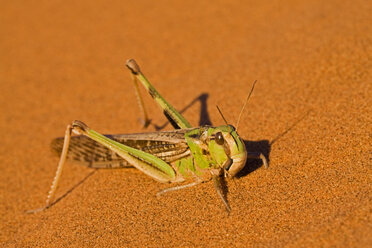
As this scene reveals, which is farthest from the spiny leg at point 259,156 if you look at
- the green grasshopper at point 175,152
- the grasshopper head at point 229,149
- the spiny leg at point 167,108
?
the spiny leg at point 167,108

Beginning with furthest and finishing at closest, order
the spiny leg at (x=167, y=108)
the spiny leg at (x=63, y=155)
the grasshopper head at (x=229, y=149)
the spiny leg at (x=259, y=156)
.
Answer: the spiny leg at (x=167, y=108), the spiny leg at (x=63, y=155), the spiny leg at (x=259, y=156), the grasshopper head at (x=229, y=149)

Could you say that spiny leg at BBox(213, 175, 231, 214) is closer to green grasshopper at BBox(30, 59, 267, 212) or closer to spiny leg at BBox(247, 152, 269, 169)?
green grasshopper at BBox(30, 59, 267, 212)

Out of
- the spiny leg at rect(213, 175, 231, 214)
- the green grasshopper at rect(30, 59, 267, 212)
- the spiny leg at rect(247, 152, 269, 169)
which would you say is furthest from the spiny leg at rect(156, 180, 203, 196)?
the spiny leg at rect(247, 152, 269, 169)

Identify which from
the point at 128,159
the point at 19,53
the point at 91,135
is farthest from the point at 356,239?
the point at 19,53

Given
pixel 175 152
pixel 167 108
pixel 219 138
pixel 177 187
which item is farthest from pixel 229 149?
pixel 167 108

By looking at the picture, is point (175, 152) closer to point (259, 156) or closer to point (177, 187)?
point (177, 187)

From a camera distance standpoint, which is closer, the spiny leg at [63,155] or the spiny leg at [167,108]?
Answer: the spiny leg at [63,155]

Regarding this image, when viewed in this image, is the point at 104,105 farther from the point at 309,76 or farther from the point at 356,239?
the point at 356,239

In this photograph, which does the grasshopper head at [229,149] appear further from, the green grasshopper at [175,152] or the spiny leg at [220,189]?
the spiny leg at [220,189]
